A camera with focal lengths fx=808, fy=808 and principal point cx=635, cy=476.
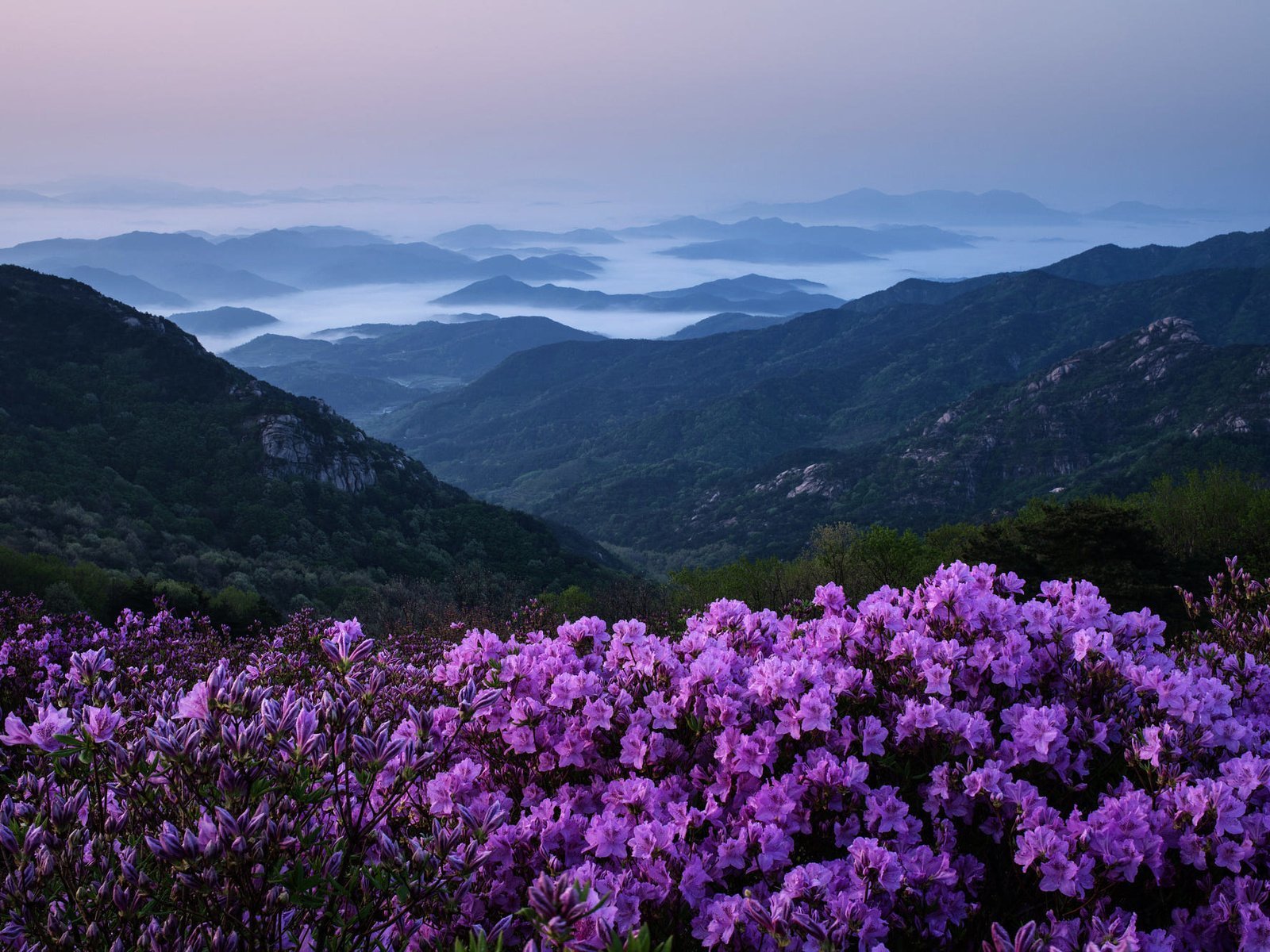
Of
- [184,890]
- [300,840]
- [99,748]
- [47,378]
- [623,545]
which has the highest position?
[47,378]

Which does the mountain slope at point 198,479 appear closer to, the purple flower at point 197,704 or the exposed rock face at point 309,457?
the exposed rock face at point 309,457

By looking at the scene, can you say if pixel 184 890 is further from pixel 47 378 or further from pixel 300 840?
pixel 47 378

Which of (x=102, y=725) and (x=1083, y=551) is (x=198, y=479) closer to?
(x=1083, y=551)

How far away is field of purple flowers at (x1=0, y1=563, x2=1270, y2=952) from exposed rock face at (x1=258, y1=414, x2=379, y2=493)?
234 ft

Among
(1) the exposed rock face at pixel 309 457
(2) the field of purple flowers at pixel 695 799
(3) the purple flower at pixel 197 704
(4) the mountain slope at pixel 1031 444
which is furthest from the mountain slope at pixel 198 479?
(4) the mountain slope at pixel 1031 444

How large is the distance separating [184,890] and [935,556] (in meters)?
48.4

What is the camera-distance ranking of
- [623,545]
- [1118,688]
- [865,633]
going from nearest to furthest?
[1118,688] < [865,633] < [623,545]

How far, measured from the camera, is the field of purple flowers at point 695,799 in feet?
9.12

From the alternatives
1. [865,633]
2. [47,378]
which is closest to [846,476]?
[47,378]

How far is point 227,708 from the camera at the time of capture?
305 cm

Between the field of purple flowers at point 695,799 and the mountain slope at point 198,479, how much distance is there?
41.4m

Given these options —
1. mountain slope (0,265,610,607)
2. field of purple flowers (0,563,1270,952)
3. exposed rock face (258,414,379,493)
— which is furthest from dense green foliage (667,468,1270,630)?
exposed rock face (258,414,379,493)

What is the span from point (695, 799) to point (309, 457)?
75.1 meters

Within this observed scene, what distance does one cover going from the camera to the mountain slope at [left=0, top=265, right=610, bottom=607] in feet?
153
